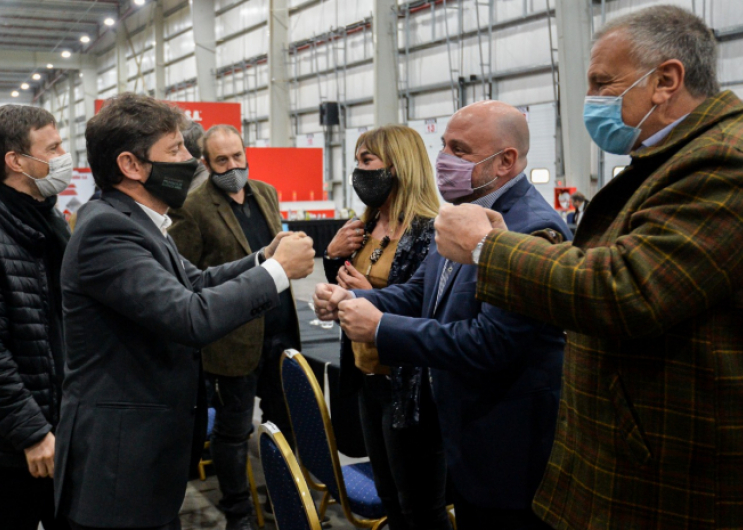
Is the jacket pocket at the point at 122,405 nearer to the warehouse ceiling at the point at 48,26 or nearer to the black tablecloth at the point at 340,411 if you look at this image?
the black tablecloth at the point at 340,411

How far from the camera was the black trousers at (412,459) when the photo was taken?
203cm

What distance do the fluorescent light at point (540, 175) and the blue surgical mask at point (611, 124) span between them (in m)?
9.28

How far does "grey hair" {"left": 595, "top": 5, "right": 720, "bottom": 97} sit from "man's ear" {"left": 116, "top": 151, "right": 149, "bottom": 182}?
3.66 ft

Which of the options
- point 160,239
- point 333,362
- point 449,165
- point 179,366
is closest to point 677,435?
point 449,165

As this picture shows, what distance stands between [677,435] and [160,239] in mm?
1198

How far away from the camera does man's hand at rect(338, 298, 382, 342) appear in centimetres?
160

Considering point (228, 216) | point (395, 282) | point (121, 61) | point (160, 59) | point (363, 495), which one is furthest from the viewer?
point (121, 61)

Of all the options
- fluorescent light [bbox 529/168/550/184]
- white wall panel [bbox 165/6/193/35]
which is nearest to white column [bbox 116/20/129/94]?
white wall panel [bbox 165/6/193/35]

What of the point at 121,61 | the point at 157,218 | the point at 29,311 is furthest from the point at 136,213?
the point at 121,61

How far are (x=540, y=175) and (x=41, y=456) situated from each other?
9.31 meters

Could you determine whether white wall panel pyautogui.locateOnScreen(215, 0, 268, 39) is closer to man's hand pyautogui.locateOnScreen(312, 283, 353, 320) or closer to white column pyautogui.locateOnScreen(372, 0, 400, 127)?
white column pyautogui.locateOnScreen(372, 0, 400, 127)

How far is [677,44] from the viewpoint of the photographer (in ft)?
3.75

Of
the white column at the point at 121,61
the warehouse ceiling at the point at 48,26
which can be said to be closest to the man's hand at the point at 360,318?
the warehouse ceiling at the point at 48,26

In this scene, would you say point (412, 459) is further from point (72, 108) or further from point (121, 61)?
point (72, 108)
